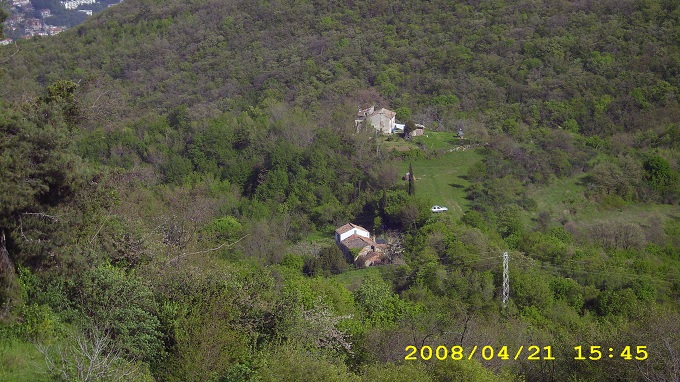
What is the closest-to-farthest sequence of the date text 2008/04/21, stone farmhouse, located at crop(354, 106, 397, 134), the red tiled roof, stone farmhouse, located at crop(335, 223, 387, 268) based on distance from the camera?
the date text 2008/04/21 → stone farmhouse, located at crop(335, 223, 387, 268) → the red tiled roof → stone farmhouse, located at crop(354, 106, 397, 134)

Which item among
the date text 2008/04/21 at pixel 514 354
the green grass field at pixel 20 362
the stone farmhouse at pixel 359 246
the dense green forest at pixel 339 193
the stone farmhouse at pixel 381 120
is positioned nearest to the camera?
the green grass field at pixel 20 362

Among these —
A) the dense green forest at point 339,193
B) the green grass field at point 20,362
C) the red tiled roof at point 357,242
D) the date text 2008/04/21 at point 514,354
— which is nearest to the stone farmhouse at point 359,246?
the red tiled roof at point 357,242

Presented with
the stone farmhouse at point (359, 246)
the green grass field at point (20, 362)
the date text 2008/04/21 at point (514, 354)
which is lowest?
the stone farmhouse at point (359, 246)

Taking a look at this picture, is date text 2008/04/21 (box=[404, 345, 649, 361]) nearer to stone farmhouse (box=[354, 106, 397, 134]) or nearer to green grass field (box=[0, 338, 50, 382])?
green grass field (box=[0, 338, 50, 382])

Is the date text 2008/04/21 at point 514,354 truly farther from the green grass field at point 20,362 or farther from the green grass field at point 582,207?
the green grass field at point 582,207

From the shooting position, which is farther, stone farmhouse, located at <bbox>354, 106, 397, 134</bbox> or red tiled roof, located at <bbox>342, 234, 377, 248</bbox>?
stone farmhouse, located at <bbox>354, 106, 397, 134</bbox>

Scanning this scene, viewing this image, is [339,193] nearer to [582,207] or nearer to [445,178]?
[445,178]

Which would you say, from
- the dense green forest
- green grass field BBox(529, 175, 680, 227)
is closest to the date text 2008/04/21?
Result: the dense green forest

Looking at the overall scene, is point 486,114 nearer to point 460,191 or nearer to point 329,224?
point 460,191

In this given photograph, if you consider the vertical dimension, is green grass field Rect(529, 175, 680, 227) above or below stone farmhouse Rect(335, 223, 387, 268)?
below
